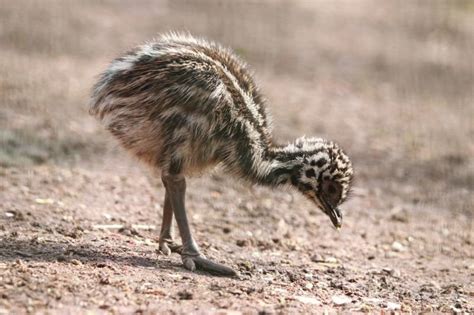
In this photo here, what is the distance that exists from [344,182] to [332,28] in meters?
9.06

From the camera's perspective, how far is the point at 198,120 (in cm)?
559

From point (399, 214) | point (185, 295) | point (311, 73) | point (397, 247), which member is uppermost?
point (311, 73)

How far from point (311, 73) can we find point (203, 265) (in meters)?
7.51

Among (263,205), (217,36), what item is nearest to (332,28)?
(217,36)

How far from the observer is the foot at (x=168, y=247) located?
5.98m

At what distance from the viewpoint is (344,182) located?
6.09 meters

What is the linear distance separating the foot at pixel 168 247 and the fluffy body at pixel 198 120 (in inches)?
21.9

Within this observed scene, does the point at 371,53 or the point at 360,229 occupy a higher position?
the point at 371,53

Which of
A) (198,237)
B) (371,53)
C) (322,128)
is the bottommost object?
(198,237)

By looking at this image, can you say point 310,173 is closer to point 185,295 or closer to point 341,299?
point 341,299

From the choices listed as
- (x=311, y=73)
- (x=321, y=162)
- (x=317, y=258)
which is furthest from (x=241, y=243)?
(x=311, y=73)

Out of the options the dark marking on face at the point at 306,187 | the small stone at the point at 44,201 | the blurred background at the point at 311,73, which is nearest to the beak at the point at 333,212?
the dark marking on face at the point at 306,187

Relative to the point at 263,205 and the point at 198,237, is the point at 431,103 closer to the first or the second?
the point at 263,205

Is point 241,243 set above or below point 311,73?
below
